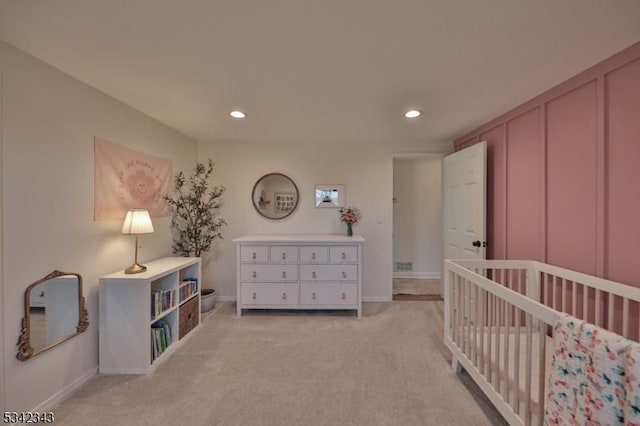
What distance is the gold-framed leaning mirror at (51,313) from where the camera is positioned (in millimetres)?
1521

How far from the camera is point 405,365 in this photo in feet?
6.84

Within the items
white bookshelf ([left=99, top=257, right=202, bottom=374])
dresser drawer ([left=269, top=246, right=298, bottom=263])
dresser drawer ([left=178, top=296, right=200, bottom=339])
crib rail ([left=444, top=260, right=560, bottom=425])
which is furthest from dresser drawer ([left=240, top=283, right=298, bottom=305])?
crib rail ([left=444, top=260, right=560, bottom=425])

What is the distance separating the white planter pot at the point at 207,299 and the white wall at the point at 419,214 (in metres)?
3.06

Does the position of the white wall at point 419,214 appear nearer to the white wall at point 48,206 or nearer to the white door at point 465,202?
the white door at point 465,202

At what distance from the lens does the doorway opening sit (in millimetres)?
4582

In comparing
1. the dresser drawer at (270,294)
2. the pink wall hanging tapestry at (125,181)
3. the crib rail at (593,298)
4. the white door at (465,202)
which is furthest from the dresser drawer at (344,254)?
the pink wall hanging tapestry at (125,181)

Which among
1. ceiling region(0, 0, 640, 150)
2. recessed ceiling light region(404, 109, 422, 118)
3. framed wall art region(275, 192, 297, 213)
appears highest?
recessed ceiling light region(404, 109, 422, 118)

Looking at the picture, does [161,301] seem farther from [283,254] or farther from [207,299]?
[283,254]

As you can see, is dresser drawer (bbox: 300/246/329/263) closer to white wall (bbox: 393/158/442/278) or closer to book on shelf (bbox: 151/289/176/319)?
book on shelf (bbox: 151/289/176/319)

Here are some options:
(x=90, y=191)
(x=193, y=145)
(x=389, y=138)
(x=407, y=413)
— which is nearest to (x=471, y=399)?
(x=407, y=413)

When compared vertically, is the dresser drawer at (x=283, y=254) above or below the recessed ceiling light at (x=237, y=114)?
below

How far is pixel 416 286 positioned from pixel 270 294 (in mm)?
2376

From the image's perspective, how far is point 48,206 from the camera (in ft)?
5.40

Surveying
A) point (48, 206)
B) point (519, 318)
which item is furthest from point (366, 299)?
point (48, 206)
